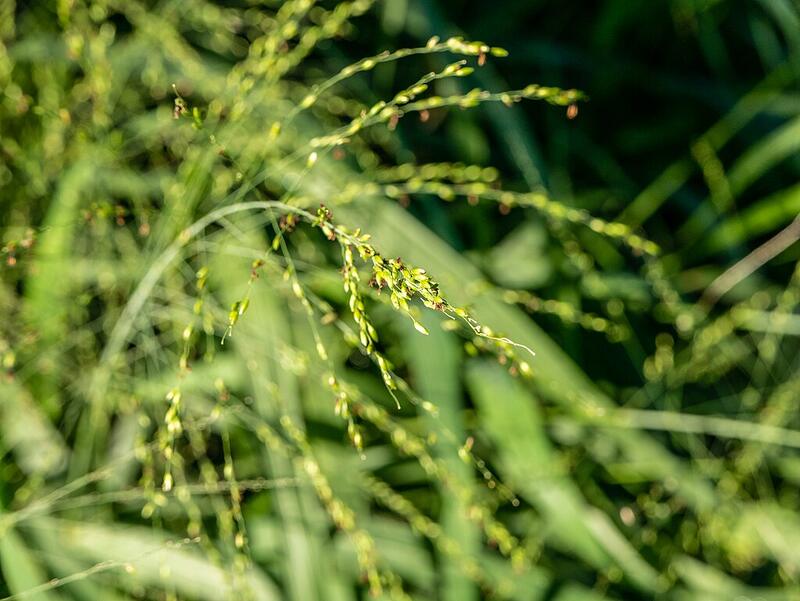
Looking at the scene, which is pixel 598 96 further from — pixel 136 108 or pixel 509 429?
pixel 136 108

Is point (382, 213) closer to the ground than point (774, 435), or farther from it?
closer to the ground

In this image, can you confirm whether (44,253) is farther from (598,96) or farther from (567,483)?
(598,96)

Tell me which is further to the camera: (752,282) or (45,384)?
(752,282)

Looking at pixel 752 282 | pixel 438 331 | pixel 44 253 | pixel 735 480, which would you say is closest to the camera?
pixel 44 253

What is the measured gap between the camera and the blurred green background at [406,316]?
121cm

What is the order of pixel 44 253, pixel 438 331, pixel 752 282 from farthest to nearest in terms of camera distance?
pixel 752 282 → pixel 438 331 → pixel 44 253

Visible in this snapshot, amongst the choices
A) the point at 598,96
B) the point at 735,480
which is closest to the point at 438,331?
the point at 735,480

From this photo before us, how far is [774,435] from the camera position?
1.41m

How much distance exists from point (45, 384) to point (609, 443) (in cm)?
103

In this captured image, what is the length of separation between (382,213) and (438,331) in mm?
228

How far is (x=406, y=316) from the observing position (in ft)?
3.99

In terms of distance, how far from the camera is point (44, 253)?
1.21 m

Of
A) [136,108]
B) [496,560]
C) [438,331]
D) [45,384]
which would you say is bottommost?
[45,384]

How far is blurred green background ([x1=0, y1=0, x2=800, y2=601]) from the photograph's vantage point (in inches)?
47.5
